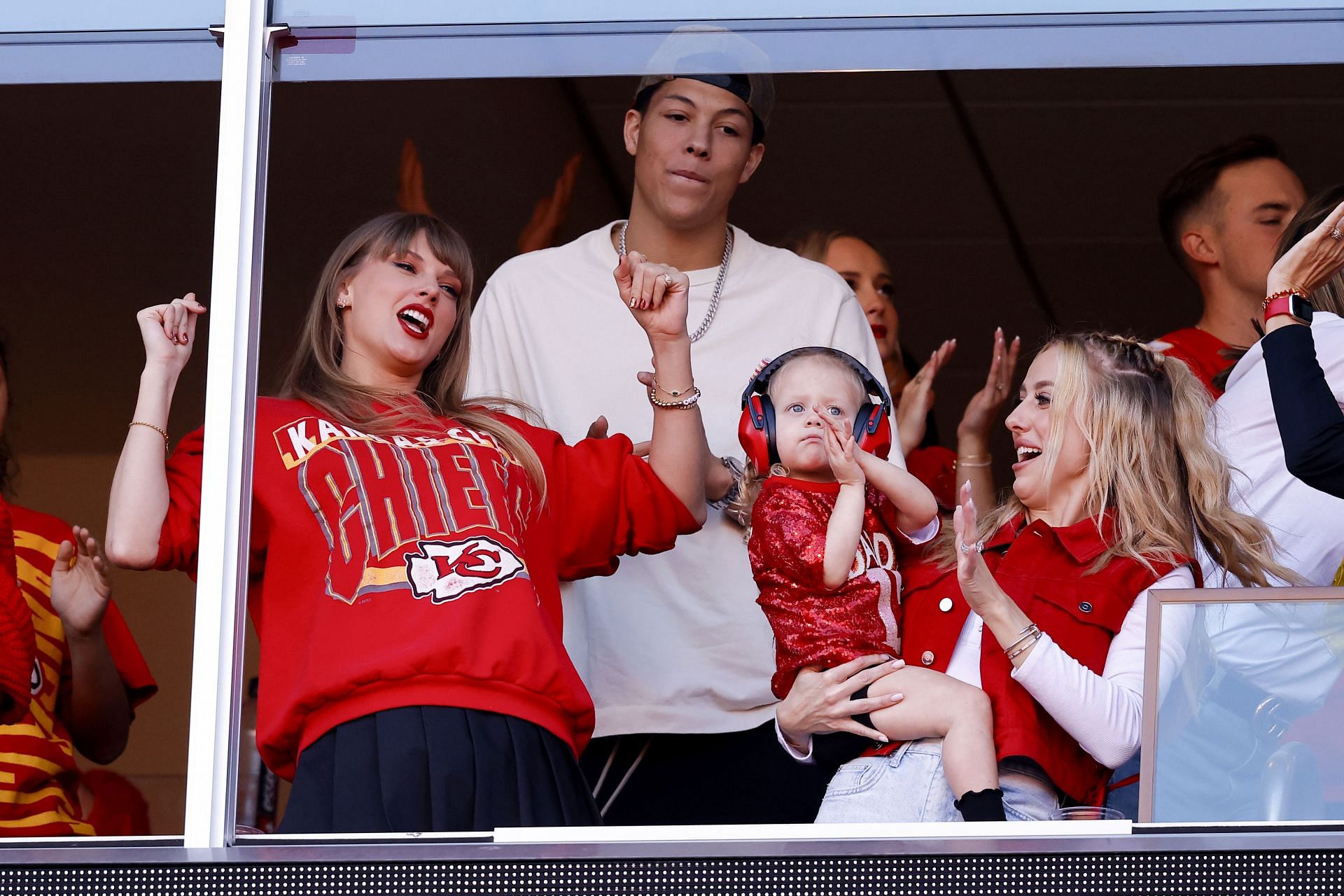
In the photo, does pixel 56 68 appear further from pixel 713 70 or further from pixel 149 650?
pixel 149 650

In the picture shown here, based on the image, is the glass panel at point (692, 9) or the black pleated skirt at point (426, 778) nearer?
the black pleated skirt at point (426, 778)

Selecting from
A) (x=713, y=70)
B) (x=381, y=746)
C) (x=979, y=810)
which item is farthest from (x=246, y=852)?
(x=713, y=70)

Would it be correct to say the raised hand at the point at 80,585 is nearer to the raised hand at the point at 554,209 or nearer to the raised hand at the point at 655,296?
the raised hand at the point at 655,296

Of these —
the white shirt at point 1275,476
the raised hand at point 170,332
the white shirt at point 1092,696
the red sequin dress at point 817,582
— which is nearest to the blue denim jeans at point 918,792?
the white shirt at point 1092,696

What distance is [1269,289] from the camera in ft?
9.84

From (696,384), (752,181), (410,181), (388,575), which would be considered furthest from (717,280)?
(752,181)

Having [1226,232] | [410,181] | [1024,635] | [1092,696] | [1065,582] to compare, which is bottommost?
[1092,696]

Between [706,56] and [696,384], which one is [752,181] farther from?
[706,56]

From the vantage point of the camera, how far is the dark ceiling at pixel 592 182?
5.05 meters

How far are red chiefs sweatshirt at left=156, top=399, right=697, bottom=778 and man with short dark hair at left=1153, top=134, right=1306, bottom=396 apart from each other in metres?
1.54

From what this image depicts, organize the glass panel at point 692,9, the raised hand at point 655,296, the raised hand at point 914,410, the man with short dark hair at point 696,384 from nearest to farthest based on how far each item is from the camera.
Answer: the glass panel at point 692,9 < the raised hand at point 655,296 < the man with short dark hair at point 696,384 < the raised hand at point 914,410

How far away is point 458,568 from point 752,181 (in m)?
3.28

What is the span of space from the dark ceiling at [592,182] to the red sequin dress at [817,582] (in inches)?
73.4

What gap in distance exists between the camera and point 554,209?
18.6ft
